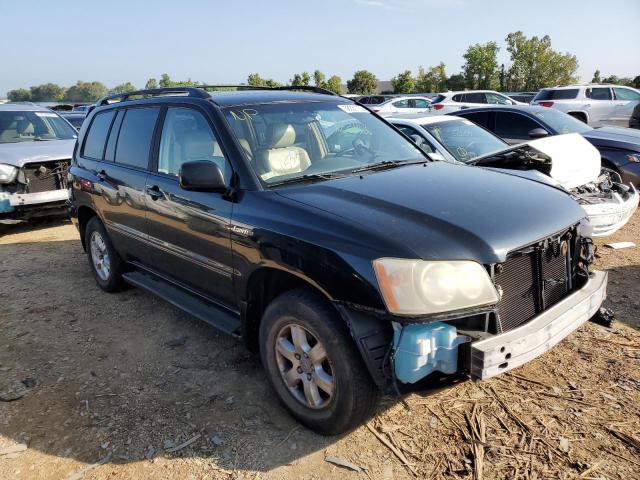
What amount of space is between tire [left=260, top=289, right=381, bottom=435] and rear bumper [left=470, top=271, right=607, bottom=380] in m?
0.56

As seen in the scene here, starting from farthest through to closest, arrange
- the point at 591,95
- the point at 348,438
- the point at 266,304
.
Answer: the point at 591,95
the point at 266,304
the point at 348,438

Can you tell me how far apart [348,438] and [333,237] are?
3.80ft

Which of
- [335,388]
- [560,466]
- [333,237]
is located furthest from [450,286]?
[560,466]

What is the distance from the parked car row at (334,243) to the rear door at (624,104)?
48.6 feet

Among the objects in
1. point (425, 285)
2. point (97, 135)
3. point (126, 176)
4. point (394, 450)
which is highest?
point (97, 135)

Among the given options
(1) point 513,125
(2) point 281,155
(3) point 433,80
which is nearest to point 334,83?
(3) point 433,80

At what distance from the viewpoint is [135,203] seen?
13.3 feet

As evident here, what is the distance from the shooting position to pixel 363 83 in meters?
A: 48.8

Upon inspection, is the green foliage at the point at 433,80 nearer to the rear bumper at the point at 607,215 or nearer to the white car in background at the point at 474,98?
the white car in background at the point at 474,98

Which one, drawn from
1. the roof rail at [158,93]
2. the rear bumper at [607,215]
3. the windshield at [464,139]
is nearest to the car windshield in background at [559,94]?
the windshield at [464,139]

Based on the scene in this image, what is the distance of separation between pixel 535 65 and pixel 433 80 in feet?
29.6

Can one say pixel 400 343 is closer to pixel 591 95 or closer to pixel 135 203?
pixel 135 203

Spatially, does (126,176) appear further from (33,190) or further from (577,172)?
(577,172)

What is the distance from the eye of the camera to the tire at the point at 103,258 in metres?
4.83
